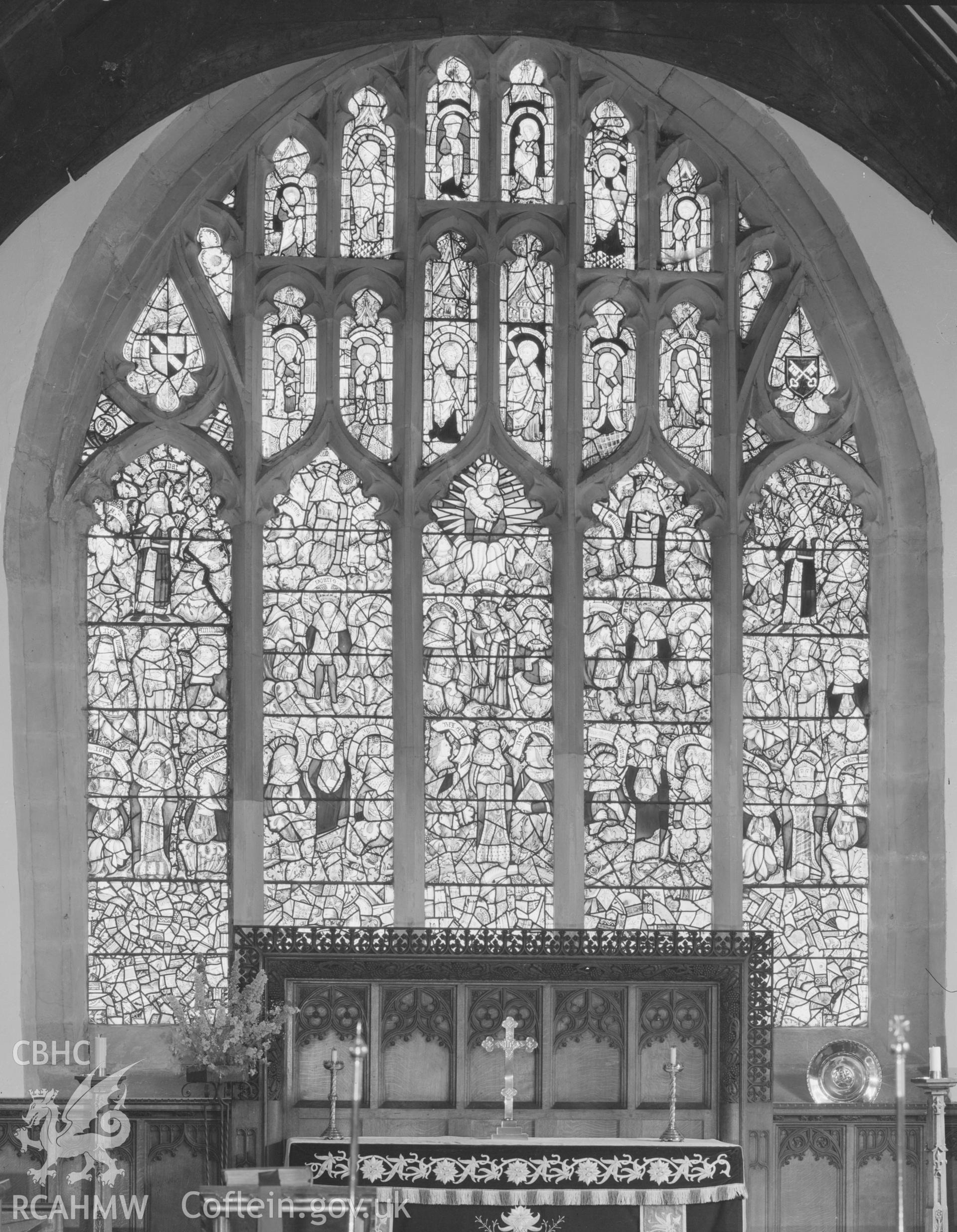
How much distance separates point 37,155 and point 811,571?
489cm

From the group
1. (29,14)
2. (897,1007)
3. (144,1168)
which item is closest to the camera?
(29,14)

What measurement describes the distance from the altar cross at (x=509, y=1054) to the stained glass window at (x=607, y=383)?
3.38 metres

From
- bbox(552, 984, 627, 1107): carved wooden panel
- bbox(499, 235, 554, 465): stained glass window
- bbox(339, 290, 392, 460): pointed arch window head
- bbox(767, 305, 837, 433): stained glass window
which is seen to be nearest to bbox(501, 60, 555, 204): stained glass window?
bbox(499, 235, 554, 465): stained glass window

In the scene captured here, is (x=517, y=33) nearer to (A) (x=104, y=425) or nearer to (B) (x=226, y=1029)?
(A) (x=104, y=425)

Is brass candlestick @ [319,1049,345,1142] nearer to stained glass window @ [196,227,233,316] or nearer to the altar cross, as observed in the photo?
the altar cross

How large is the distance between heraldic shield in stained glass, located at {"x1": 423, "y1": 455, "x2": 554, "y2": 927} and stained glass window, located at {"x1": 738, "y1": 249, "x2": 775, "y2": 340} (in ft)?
5.51

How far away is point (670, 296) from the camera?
12.6m

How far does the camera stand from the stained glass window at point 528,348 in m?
12.5

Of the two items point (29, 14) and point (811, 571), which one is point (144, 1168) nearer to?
point (811, 571)

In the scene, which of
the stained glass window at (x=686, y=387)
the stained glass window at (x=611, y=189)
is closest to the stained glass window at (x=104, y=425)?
the stained glass window at (x=611, y=189)

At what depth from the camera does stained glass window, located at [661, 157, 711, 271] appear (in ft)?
41.8

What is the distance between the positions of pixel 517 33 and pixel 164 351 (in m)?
2.69

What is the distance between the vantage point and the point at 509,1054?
10.9 metres

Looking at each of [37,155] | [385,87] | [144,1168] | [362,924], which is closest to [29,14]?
[37,155]
